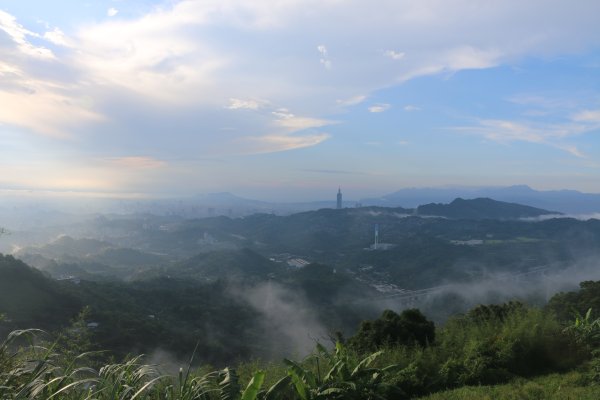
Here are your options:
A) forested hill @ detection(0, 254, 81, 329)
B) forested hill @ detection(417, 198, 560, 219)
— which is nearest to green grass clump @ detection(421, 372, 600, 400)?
forested hill @ detection(0, 254, 81, 329)

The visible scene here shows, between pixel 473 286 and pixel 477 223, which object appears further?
pixel 477 223

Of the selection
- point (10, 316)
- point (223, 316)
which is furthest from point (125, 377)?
point (223, 316)

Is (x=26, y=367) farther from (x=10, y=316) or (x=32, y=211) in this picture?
(x=32, y=211)

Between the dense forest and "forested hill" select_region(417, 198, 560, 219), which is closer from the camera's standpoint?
the dense forest

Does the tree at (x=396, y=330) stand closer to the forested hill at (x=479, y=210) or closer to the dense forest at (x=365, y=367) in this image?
the dense forest at (x=365, y=367)

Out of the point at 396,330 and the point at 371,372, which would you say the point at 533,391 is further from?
the point at 396,330

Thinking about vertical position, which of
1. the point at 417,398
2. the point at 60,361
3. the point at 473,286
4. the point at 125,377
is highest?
the point at 125,377

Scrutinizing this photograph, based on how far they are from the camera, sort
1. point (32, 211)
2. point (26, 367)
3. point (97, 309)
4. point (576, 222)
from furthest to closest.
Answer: point (32, 211) < point (576, 222) < point (97, 309) < point (26, 367)

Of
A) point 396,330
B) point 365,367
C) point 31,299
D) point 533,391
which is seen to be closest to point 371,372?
point 365,367

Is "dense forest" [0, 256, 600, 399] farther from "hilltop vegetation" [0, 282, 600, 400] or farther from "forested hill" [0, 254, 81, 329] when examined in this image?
"forested hill" [0, 254, 81, 329]
